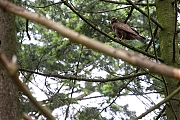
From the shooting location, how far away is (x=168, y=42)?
11.0ft

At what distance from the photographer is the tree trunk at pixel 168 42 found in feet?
10.4

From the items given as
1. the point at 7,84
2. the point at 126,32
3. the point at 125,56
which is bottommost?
the point at 125,56

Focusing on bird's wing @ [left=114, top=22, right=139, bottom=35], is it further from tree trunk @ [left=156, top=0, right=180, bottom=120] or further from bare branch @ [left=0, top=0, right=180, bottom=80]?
bare branch @ [left=0, top=0, right=180, bottom=80]

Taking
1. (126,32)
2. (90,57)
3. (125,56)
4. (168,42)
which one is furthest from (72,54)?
(125,56)

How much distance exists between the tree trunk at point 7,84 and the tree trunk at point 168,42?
1.37 meters

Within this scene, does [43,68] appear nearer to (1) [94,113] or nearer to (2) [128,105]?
(1) [94,113]

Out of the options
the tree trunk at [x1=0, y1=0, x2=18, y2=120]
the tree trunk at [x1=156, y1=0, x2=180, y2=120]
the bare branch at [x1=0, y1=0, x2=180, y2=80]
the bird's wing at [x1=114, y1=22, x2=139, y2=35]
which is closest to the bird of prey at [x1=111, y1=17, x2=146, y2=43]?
the bird's wing at [x1=114, y1=22, x2=139, y2=35]

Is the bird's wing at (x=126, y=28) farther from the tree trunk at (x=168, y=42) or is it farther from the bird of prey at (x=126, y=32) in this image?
the tree trunk at (x=168, y=42)

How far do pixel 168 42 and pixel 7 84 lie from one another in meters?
1.58

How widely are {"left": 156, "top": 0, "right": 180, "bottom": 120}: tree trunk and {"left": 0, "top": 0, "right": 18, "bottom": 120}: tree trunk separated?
1374mm

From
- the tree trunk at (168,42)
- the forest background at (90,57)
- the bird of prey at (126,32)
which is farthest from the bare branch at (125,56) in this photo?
the bird of prey at (126,32)

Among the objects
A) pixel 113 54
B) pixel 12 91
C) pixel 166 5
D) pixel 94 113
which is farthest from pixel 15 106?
pixel 94 113

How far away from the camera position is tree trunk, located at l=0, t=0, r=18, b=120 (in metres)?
2.85

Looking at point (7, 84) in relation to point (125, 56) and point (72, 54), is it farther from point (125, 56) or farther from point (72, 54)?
point (72, 54)
